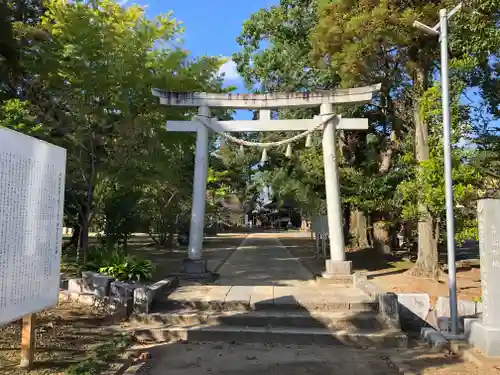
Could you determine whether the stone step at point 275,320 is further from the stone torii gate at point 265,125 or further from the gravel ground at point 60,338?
the stone torii gate at point 265,125

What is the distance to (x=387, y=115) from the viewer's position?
60.1ft

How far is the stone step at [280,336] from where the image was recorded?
772 cm

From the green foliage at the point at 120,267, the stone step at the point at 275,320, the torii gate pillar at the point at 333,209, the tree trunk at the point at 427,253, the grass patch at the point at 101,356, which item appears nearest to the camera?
the grass patch at the point at 101,356

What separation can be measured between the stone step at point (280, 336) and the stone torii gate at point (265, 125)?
4.40 meters

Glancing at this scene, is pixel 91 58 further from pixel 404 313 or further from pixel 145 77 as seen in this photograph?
pixel 404 313

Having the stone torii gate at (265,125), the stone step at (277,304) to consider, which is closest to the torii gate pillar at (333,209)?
the stone torii gate at (265,125)

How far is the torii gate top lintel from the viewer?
12578 millimetres

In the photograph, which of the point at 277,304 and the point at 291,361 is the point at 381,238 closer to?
the point at 277,304

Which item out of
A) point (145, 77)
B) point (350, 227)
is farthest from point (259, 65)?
point (350, 227)

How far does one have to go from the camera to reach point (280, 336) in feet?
25.7

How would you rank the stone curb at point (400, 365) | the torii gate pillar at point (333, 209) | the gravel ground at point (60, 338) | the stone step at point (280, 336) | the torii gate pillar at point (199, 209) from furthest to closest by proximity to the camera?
the torii gate pillar at point (199, 209) → the torii gate pillar at point (333, 209) → the stone step at point (280, 336) → the stone curb at point (400, 365) → the gravel ground at point (60, 338)

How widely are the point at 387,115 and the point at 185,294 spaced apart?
470 inches

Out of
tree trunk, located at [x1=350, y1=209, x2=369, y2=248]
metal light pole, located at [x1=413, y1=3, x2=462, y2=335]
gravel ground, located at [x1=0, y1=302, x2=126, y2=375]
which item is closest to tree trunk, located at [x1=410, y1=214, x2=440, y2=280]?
metal light pole, located at [x1=413, y1=3, x2=462, y2=335]

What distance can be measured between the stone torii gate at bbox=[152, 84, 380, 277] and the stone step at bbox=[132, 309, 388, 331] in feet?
12.6
